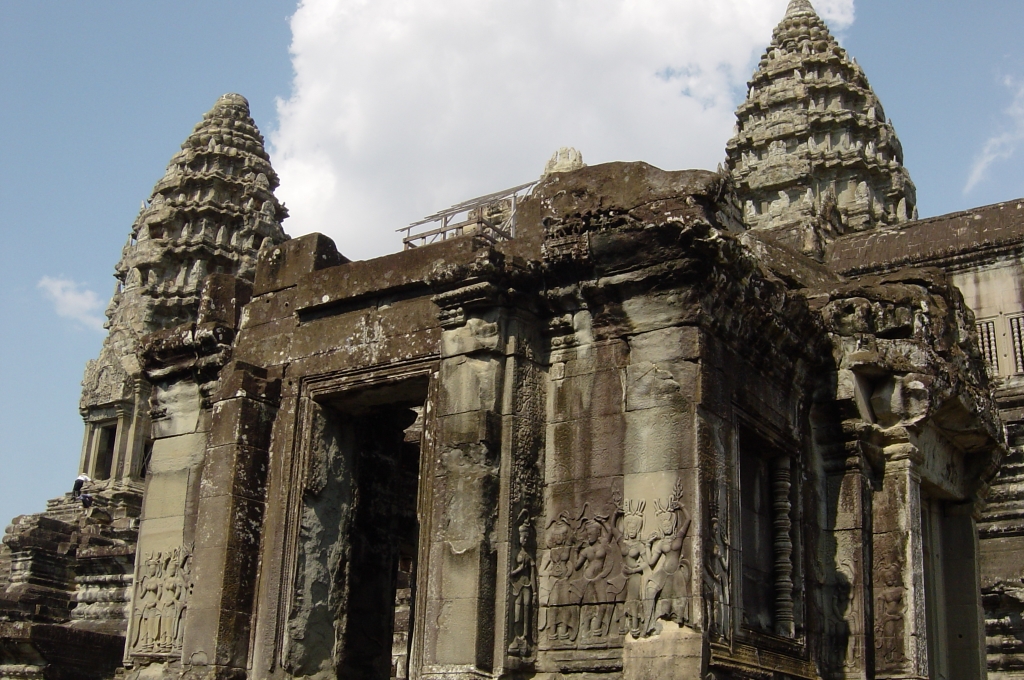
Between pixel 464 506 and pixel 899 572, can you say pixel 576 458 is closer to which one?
pixel 464 506

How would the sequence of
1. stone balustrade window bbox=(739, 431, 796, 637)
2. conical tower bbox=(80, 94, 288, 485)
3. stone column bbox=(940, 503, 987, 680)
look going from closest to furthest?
stone balustrade window bbox=(739, 431, 796, 637) → stone column bbox=(940, 503, 987, 680) → conical tower bbox=(80, 94, 288, 485)

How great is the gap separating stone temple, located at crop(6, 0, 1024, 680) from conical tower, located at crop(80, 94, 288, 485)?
33.2m

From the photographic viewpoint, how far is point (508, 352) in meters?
10.3

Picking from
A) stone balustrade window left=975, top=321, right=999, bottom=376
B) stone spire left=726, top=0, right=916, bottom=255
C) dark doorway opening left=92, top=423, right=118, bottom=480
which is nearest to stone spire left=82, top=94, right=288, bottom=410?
dark doorway opening left=92, top=423, right=118, bottom=480

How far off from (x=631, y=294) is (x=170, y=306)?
39615 mm

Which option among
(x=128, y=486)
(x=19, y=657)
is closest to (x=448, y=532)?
(x=19, y=657)

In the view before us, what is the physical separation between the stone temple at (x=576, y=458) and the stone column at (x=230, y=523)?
0.03 metres

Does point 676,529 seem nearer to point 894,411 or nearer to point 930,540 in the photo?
point 894,411

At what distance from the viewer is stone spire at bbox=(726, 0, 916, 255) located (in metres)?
37.3

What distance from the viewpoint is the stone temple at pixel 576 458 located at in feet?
31.3

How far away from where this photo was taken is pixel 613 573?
9.47 m

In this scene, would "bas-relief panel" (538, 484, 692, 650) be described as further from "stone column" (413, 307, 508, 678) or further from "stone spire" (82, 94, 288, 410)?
"stone spire" (82, 94, 288, 410)

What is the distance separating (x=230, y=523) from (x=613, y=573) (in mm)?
3832

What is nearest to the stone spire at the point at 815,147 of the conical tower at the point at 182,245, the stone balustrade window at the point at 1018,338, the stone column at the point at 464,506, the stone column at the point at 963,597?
the stone balustrade window at the point at 1018,338
